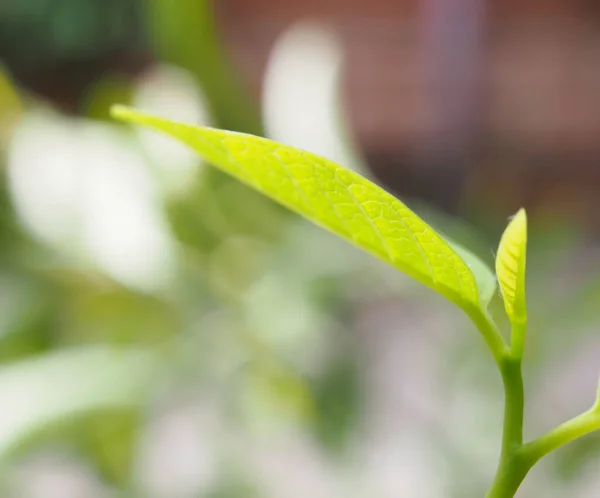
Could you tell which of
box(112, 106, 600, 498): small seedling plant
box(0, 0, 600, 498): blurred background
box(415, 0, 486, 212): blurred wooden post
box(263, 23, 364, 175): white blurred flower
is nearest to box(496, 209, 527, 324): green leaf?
box(112, 106, 600, 498): small seedling plant

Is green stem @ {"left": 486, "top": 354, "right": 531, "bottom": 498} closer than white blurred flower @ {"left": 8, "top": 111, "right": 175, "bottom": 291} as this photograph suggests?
Yes

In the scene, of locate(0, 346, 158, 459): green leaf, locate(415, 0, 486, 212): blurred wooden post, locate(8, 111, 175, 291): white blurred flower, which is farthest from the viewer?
locate(415, 0, 486, 212): blurred wooden post

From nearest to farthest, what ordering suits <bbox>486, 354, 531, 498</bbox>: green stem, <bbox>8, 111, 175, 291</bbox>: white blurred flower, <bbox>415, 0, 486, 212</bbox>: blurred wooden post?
<bbox>486, 354, 531, 498</bbox>: green stem
<bbox>8, 111, 175, 291</bbox>: white blurred flower
<bbox>415, 0, 486, 212</bbox>: blurred wooden post

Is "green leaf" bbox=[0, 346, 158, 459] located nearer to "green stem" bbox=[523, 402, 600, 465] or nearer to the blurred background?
the blurred background

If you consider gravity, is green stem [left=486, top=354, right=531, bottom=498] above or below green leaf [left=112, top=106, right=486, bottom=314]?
below

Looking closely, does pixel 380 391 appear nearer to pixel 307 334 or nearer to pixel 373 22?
pixel 307 334

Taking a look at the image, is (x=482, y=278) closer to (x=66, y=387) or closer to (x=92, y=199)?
(x=66, y=387)

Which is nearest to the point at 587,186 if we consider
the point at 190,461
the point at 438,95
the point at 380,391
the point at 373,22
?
the point at 438,95

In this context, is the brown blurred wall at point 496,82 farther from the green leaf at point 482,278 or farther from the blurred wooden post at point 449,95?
the green leaf at point 482,278
